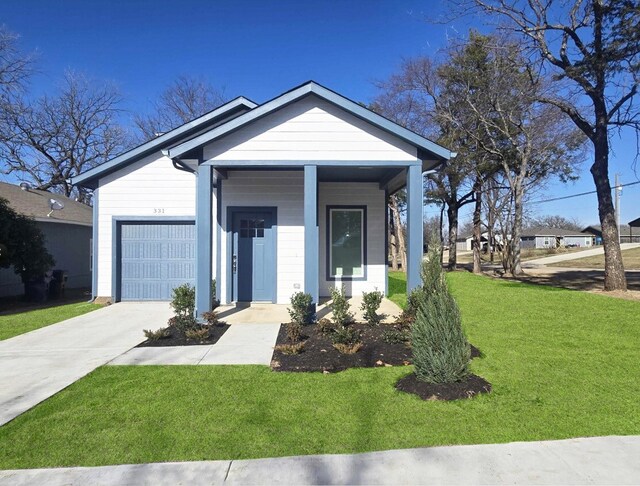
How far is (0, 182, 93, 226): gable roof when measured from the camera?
12492mm

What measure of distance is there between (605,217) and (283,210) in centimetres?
1009

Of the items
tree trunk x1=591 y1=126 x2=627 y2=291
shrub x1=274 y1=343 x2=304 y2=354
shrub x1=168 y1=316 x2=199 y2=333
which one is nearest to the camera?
shrub x1=274 y1=343 x2=304 y2=354

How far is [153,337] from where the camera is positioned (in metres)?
6.28

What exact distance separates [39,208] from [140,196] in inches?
214

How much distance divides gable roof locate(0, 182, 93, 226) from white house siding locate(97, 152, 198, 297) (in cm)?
314

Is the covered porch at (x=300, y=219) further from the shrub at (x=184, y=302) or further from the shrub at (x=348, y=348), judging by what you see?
the shrub at (x=348, y=348)

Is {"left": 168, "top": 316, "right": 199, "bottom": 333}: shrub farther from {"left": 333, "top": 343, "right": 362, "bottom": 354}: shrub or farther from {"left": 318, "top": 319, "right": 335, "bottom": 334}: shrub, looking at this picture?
{"left": 333, "top": 343, "right": 362, "bottom": 354}: shrub

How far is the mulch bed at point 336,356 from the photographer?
5047mm

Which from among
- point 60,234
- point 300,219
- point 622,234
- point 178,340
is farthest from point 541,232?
point 178,340

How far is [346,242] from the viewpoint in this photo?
10.8 meters

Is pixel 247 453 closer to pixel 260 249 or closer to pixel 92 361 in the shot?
pixel 92 361

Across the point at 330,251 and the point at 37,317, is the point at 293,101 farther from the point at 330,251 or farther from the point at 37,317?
the point at 37,317

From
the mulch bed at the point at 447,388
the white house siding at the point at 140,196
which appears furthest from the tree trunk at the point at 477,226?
the mulch bed at the point at 447,388

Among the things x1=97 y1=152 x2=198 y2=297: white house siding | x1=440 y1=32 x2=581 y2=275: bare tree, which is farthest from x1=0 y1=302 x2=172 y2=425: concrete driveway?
x1=440 y1=32 x2=581 y2=275: bare tree
